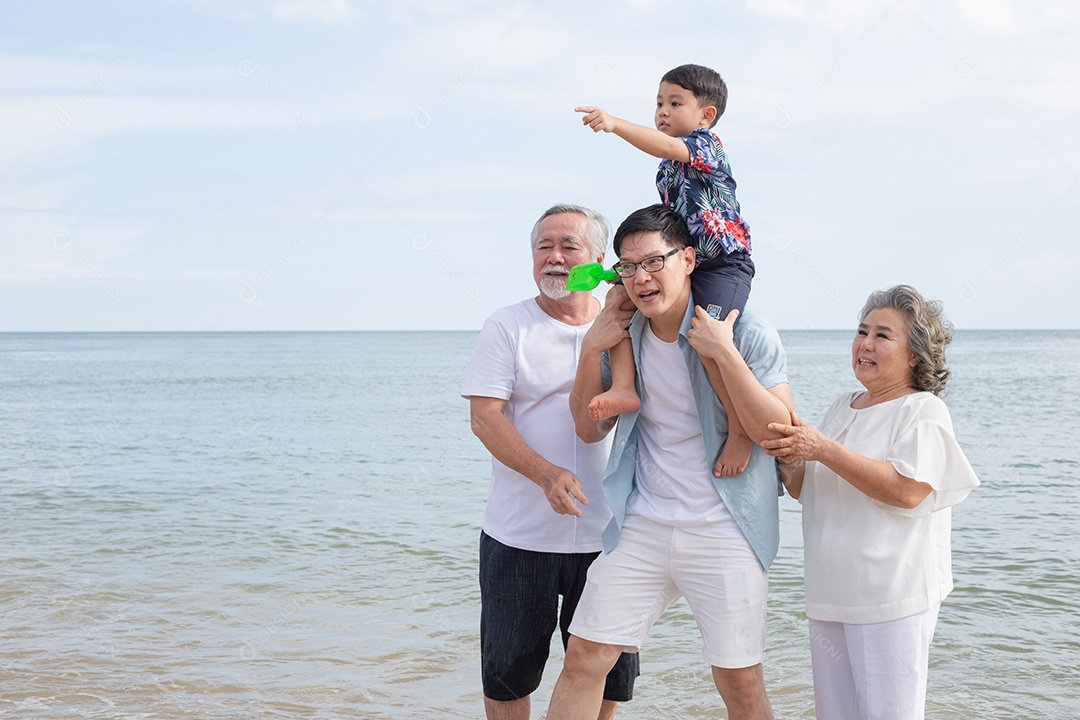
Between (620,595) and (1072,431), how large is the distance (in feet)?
52.7

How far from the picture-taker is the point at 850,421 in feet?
9.56

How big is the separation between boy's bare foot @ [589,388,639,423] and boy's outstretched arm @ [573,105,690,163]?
0.78 metres

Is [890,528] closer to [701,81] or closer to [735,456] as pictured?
[735,456]

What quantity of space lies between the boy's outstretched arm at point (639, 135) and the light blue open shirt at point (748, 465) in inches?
19.4

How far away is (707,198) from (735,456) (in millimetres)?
848

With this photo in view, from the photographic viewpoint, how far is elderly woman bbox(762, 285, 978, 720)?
2662 mm

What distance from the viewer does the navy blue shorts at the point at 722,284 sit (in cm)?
292

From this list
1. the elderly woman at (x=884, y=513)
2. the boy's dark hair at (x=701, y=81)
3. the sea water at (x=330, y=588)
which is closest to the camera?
the elderly woman at (x=884, y=513)

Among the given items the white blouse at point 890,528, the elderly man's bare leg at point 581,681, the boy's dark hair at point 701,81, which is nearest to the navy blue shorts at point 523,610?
the elderly man's bare leg at point 581,681

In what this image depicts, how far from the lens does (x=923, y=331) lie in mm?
2793

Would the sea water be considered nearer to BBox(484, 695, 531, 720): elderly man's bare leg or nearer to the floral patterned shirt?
BBox(484, 695, 531, 720): elderly man's bare leg

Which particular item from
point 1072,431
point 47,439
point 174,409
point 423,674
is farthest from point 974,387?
point 423,674

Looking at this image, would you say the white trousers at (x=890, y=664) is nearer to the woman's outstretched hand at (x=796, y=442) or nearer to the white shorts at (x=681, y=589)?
the white shorts at (x=681, y=589)

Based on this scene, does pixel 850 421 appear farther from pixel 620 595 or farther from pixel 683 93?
pixel 683 93
